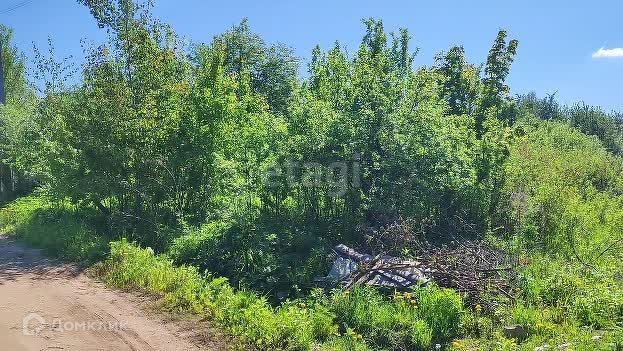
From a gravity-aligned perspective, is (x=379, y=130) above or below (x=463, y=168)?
above

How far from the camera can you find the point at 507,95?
1930cm

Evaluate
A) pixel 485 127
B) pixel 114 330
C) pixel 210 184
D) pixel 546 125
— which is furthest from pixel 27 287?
pixel 546 125

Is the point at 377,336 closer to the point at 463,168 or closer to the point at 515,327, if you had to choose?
the point at 515,327

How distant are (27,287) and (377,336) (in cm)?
571

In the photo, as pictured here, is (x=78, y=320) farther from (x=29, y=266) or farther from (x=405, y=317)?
(x=405, y=317)

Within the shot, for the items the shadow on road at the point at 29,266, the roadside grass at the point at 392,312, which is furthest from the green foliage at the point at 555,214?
the shadow on road at the point at 29,266

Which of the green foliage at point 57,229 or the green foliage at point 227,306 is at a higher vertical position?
the green foliage at point 57,229

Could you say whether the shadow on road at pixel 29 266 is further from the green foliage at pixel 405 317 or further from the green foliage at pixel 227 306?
the green foliage at pixel 405 317

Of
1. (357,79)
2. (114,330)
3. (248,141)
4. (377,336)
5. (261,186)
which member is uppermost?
(357,79)
